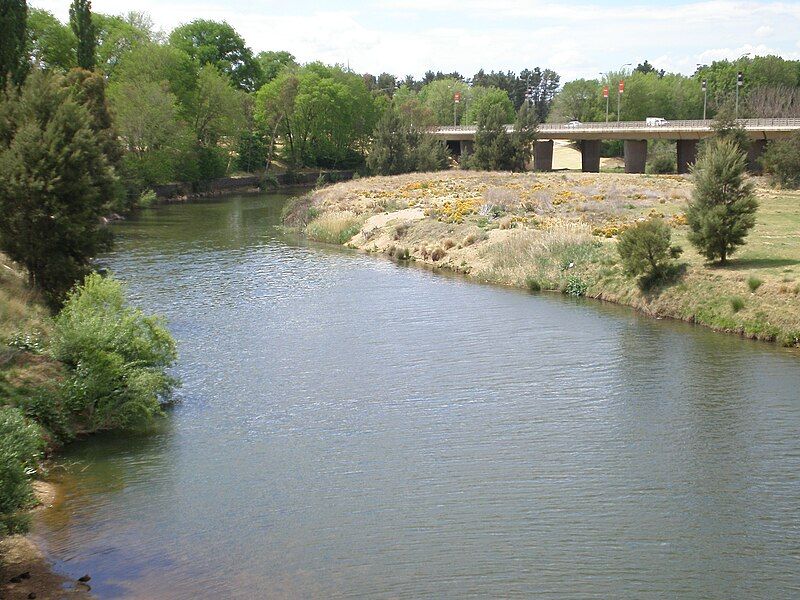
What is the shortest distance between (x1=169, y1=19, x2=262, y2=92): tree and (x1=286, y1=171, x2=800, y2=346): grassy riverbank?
168 feet

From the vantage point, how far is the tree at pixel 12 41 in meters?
39.3

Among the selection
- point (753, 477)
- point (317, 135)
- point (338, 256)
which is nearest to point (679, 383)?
point (753, 477)

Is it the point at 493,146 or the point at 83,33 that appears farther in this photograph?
the point at 493,146

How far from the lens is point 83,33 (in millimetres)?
72812

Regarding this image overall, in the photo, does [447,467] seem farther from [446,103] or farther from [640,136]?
[446,103]

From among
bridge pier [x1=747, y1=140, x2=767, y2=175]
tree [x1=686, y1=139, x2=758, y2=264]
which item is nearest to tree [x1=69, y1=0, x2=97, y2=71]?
tree [x1=686, y1=139, x2=758, y2=264]

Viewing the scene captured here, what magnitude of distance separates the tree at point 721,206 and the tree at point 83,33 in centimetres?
5407

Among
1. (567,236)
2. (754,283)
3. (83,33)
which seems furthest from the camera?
(83,33)

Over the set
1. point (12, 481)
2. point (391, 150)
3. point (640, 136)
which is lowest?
point (12, 481)

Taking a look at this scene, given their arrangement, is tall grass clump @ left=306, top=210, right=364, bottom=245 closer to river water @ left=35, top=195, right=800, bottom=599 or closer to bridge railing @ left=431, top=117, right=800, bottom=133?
river water @ left=35, top=195, right=800, bottom=599

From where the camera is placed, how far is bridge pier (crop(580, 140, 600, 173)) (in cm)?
10669

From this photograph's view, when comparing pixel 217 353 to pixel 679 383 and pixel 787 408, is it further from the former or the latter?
pixel 787 408

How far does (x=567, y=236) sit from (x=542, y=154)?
6736cm

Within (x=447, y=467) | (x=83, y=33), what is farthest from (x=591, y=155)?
(x=447, y=467)
